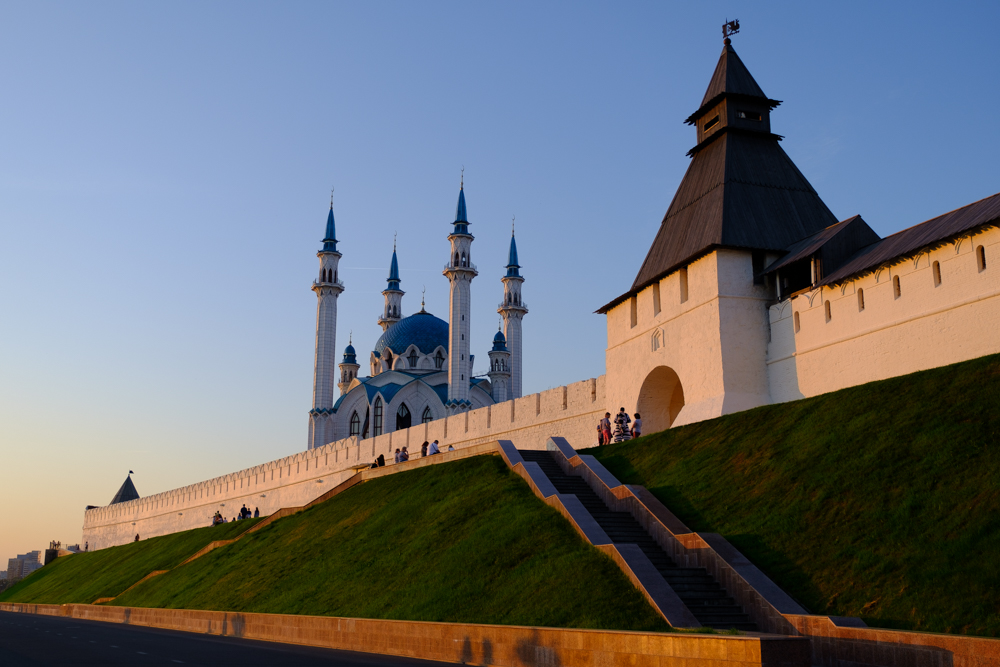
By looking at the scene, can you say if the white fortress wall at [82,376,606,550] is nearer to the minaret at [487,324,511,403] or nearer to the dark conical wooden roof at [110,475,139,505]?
the dark conical wooden roof at [110,475,139,505]

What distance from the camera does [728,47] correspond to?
88.8 ft

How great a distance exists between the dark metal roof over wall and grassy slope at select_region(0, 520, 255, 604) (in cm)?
2317

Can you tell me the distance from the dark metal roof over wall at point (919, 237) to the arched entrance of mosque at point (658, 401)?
18.8 feet

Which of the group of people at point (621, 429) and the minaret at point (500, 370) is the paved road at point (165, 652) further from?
the minaret at point (500, 370)

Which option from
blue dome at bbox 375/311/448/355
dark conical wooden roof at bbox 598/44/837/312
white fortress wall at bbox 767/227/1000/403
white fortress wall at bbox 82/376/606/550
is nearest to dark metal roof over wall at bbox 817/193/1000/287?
white fortress wall at bbox 767/227/1000/403

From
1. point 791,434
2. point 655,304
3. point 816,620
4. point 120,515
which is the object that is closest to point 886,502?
point 816,620

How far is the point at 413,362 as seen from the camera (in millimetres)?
67938

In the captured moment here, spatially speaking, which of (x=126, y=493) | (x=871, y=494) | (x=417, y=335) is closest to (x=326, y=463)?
(x=417, y=335)

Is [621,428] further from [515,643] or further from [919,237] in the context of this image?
[515,643]

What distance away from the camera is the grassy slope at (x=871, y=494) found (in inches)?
386

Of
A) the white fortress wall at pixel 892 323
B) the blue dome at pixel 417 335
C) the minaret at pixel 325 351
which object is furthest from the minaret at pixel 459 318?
the white fortress wall at pixel 892 323

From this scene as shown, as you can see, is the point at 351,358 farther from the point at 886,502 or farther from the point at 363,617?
the point at 886,502

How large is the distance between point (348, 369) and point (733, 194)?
55.1 m

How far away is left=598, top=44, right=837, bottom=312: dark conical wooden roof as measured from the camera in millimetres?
22578
